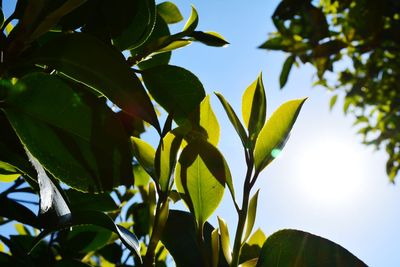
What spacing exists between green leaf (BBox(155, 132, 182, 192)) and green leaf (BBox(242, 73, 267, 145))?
12cm

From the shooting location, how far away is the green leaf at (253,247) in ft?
2.22

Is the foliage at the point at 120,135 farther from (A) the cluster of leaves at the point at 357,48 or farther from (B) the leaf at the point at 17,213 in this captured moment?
(A) the cluster of leaves at the point at 357,48

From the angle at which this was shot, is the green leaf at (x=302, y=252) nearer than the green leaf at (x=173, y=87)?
Yes

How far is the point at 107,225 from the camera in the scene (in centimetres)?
49

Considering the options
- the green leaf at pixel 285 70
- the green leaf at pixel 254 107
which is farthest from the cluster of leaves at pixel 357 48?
the green leaf at pixel 254 107

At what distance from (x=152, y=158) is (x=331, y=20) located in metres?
3.20

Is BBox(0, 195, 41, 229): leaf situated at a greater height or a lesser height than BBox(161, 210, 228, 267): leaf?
greater

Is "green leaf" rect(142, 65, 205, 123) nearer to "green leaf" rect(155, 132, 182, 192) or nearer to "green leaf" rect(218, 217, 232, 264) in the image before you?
"green leaf" rect(155, 132, 182, 192)

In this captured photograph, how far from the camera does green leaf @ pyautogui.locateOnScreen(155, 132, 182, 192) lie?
0.56 metres

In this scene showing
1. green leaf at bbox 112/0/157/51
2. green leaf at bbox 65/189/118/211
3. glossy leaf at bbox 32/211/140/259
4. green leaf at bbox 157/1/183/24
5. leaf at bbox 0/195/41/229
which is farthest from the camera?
green leaf at bbox 157/1/183/24

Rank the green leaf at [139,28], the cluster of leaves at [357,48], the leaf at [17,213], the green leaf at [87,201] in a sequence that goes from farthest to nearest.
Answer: the cluster of leaves at [357,48]
the green leaf at [87,201]
the green leaf at [139,28]
the leaf at [17,213]

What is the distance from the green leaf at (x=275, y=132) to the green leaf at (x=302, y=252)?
0.11 metres

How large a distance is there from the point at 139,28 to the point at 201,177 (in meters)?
0.31

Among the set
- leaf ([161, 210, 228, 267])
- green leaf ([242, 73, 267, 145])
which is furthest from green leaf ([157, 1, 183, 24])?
leaf ([161, 210, 228, 267])
